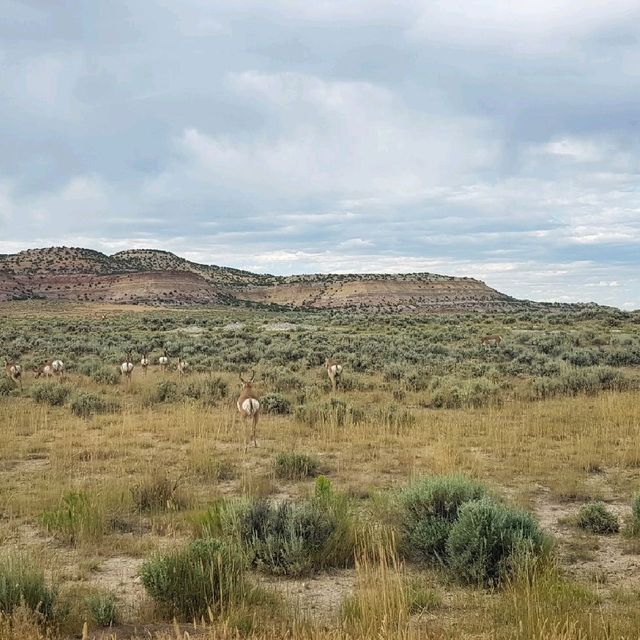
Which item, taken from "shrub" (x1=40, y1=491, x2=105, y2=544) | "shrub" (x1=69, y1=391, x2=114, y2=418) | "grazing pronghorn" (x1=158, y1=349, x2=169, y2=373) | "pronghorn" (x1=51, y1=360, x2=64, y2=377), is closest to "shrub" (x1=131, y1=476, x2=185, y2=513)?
"shrub" (x1=40, y1=491, x2=105, y2=544)

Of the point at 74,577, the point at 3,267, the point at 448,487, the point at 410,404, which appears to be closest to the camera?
the point at 74,577

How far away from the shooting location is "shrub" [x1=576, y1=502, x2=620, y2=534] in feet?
22.5

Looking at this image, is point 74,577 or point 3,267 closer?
point 74,577

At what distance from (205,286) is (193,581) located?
102470 mm

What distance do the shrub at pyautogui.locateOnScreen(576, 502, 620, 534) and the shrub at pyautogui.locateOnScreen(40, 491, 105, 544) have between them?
5009 millimetres

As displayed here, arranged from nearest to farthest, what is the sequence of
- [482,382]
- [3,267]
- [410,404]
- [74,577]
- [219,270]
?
1. [74,577]
2. [410,404]
3. [482,382]
4. [3,267]
5. [219,270]

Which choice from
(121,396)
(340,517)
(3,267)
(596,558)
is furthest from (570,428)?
(3,267)

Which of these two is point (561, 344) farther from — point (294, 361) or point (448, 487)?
point (448, 487)

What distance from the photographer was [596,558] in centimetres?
607

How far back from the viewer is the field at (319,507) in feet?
14.9

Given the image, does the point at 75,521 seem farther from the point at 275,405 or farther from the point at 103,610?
the point at 275,405

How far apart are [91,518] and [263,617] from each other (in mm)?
2859

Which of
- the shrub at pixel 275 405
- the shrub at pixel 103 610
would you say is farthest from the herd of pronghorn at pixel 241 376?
the shrub at pixel 103 610

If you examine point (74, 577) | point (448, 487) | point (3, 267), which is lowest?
point (74, 577)
